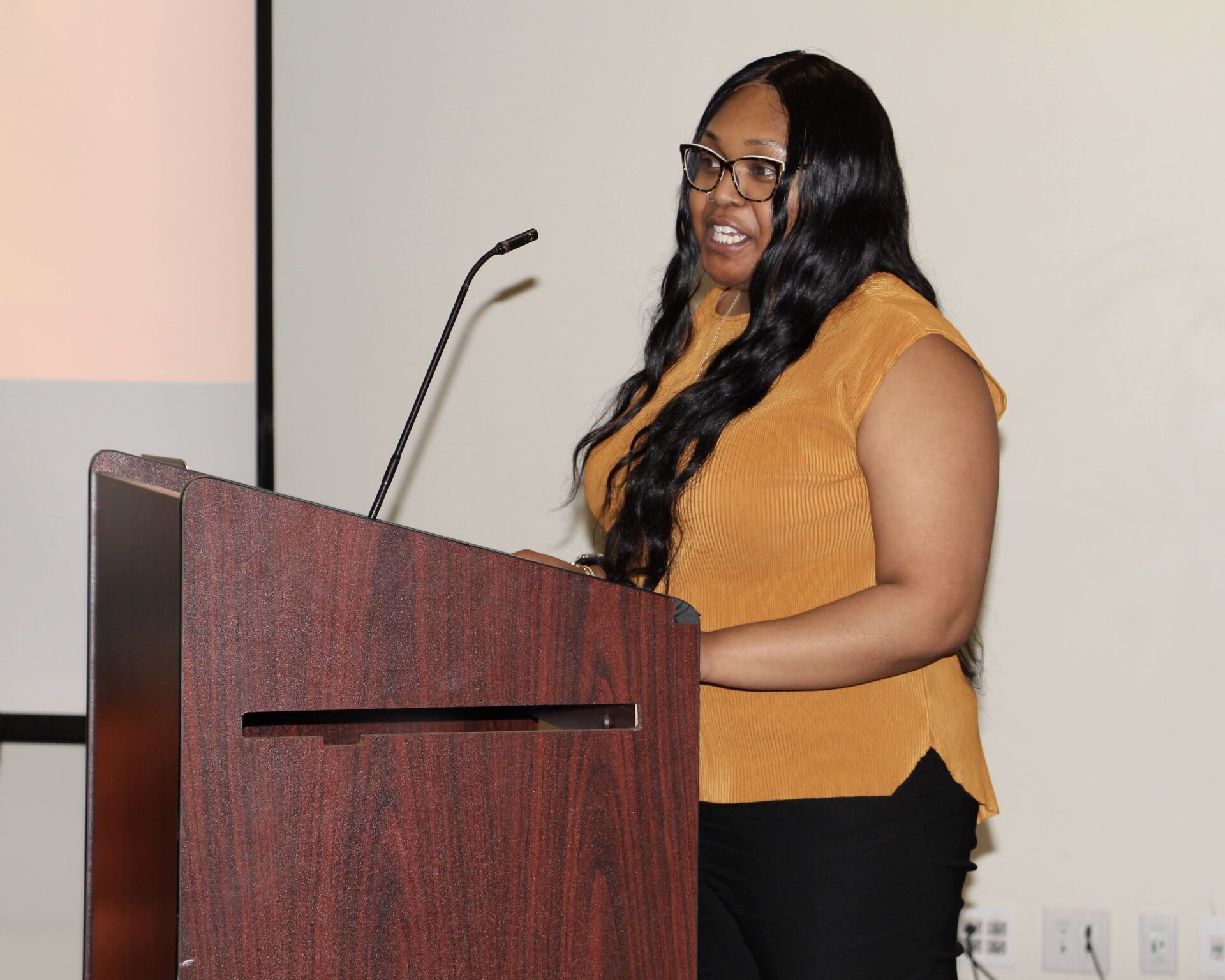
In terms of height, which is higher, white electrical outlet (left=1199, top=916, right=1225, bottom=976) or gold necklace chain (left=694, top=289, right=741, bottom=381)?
gold necklace chain (left=694, top=289, right=741, bottom=381)

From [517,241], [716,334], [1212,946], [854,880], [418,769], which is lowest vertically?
[1212,946]

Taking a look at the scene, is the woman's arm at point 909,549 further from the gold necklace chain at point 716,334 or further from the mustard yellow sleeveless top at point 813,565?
the gold necklace chain at point 716,334

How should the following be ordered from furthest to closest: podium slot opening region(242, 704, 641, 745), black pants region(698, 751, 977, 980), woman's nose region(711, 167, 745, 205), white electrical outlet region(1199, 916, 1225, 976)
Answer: white electrical outlet region(1199, 916, 1225, 976) < woman's nose region(711, 167, 745, 205) < black pants region(698, 751, 977, 980) < podium slot opening region(242, 704, 641, 745)

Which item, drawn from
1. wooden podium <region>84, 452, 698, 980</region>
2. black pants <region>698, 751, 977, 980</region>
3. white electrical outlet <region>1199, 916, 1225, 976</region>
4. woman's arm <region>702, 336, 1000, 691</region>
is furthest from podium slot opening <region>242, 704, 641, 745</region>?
white electrical outlet <region>1199, 916, 1225, 976</region>

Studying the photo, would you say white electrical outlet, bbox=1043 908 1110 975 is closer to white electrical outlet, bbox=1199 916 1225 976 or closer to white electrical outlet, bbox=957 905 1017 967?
white electrical outlet, bbox=957 905 1017 967

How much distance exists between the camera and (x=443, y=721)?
104 cm

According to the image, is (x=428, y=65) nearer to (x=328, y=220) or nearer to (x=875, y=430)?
(x=328, y=220)

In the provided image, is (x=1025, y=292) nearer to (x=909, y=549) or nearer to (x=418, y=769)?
(x=909, y=549)

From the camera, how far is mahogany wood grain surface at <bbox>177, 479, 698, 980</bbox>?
755mm

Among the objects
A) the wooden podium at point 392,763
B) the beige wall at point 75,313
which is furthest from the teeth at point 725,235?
the beige wall at point 75,313

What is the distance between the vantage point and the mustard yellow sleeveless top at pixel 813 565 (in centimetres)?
116

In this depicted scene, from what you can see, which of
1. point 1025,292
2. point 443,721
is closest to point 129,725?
point 443,721

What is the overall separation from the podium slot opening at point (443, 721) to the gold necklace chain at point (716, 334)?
55cm

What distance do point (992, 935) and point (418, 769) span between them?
1869 millimetres
